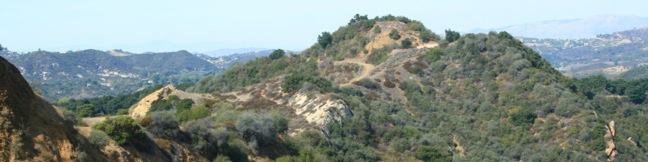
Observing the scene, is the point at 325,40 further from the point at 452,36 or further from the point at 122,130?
the point at 122,130

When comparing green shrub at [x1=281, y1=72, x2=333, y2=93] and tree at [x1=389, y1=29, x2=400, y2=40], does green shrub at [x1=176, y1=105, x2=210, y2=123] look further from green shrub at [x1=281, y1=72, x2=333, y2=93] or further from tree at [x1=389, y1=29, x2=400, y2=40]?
tree at [x1=389, y1=29, x2=400, y2=40]

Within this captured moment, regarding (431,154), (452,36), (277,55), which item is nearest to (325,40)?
(277,55)

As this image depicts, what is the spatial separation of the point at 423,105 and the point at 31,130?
6205 cm

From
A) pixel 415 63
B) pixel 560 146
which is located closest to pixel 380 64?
pixel 415 63

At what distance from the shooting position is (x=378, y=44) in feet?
368

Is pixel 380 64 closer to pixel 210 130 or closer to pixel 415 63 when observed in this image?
pixel 415 63

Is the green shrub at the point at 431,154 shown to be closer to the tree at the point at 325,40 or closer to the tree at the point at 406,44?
the tree at the point at 406,44

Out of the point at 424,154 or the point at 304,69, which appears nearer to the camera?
the point at 424,154

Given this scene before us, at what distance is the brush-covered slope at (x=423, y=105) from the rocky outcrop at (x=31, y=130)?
13.7 meters

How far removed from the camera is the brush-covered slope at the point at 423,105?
195 ft

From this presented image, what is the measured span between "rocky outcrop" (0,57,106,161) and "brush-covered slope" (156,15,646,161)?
44.8 feet

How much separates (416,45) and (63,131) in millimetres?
88297

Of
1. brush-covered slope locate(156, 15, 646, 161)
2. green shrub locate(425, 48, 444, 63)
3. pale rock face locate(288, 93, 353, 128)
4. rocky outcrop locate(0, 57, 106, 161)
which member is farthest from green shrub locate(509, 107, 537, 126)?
rocky outcrop locate(0, 57, 106, 161)

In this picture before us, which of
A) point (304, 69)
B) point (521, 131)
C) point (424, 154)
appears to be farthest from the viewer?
point (304, 69)
